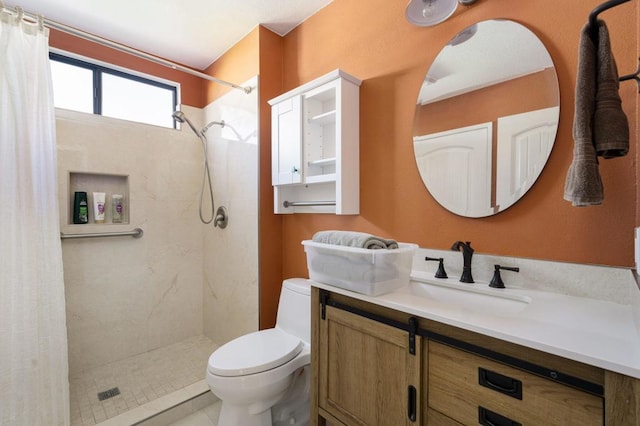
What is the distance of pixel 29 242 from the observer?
1.48 meters

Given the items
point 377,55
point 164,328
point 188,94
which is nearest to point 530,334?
point 377,55

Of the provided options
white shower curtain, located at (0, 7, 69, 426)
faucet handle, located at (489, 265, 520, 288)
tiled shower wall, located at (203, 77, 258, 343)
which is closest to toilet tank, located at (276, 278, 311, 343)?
tiled shower wall, located at (203, 77, 258, 343)

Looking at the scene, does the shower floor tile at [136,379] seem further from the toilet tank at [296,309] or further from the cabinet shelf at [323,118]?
the cabinet shelf at [323,118]

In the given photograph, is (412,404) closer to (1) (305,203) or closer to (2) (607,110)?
(2) (607,110)

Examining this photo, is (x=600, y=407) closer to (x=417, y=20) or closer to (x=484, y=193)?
(x=484, y=193)

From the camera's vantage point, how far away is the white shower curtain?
142 centimetres

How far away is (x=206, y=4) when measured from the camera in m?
1.91

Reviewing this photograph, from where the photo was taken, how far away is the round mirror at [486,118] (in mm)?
1138

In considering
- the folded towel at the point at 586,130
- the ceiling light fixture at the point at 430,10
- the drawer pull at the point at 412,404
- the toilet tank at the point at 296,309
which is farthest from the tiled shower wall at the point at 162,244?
the folded towel at the point at 586,130

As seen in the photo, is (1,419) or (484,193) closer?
(484,193)

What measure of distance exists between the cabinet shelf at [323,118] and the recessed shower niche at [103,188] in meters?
1.63

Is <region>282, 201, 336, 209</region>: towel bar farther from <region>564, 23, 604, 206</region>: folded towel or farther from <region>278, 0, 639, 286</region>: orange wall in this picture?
<region>564, 23, 604, 206</region>: folded towel

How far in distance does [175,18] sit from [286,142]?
1.20m

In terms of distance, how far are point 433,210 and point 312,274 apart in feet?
2.17
